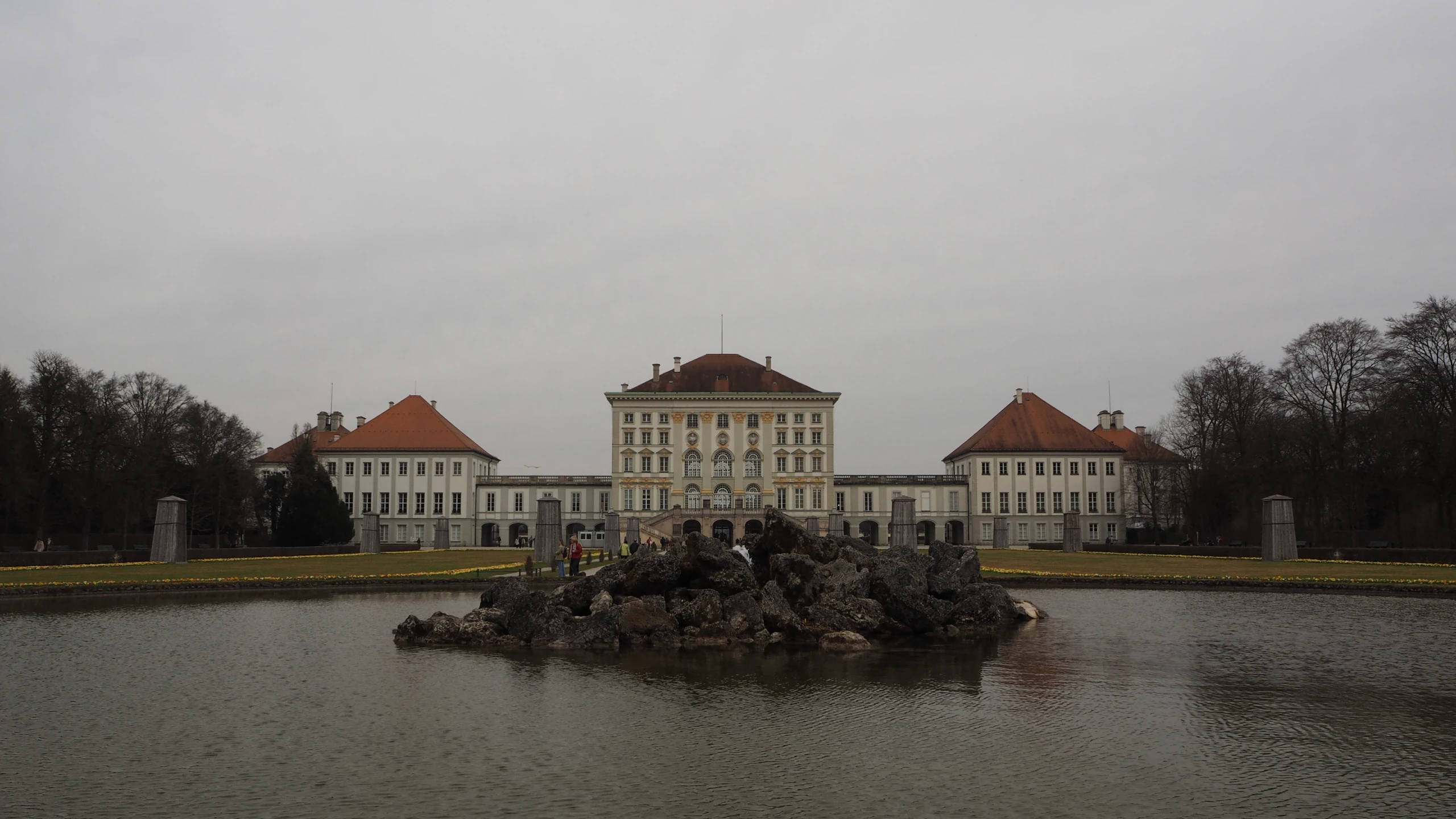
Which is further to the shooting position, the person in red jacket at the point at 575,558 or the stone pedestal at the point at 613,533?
the stone pedestal at the point at 613,533

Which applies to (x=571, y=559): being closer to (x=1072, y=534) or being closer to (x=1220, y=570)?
(x=1220, y=570)

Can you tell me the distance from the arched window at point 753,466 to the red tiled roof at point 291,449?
118ft

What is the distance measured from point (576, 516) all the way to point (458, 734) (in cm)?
8555

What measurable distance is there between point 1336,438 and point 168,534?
5509 cm

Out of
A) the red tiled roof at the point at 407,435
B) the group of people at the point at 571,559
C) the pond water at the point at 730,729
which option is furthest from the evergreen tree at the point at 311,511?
the pond water at the point at 730,729

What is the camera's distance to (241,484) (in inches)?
2611

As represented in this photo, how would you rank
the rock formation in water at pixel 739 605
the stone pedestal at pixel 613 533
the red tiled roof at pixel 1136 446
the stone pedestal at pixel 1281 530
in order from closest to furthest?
the rock formation in water at pixel 739 605
the stone pedestal at pixel 1281 530
the stone pedestal at pixel 613 533
the red tiled roof at pixel 1136 446

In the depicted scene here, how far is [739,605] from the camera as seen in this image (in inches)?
744

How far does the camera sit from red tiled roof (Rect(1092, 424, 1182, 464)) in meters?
81.8

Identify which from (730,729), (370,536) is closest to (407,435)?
(370,536)

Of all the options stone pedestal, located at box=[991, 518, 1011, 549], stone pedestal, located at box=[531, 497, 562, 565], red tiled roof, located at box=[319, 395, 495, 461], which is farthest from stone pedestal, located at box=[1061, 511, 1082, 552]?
red tiled roof, located at box=[319, 395, 495, 461]

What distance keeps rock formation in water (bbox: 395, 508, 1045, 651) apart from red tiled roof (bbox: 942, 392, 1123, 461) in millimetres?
74018

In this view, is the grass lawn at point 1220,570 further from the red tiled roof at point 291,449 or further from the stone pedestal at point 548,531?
the red tiled roof at point 291,449

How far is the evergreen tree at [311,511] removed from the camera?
222ft
